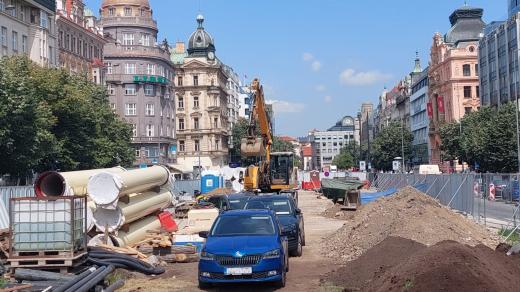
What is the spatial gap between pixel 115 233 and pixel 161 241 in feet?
4.22

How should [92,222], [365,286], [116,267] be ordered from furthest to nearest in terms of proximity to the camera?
[92,222] → [116,267] → [365,286]

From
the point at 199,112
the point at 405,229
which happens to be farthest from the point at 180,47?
the point at 405,229

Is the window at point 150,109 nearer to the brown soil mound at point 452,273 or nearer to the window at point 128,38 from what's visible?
the window at point 128,38

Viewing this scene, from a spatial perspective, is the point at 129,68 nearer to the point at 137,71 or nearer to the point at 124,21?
the point at 137,71

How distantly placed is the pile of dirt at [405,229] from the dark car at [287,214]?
1.01 m

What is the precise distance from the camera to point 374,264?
539 inches

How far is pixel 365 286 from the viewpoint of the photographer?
1170cm

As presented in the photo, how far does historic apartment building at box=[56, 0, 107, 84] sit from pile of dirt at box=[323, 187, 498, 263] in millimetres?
42723

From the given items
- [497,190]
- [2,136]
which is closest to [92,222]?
[2,136]

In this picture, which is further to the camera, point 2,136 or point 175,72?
point 175,72

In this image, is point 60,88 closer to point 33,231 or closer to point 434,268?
point 33,231

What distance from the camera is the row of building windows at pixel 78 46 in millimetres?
60594

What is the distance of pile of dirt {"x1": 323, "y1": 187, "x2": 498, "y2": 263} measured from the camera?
17.4m

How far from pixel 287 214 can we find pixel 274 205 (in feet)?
→ 2.15
